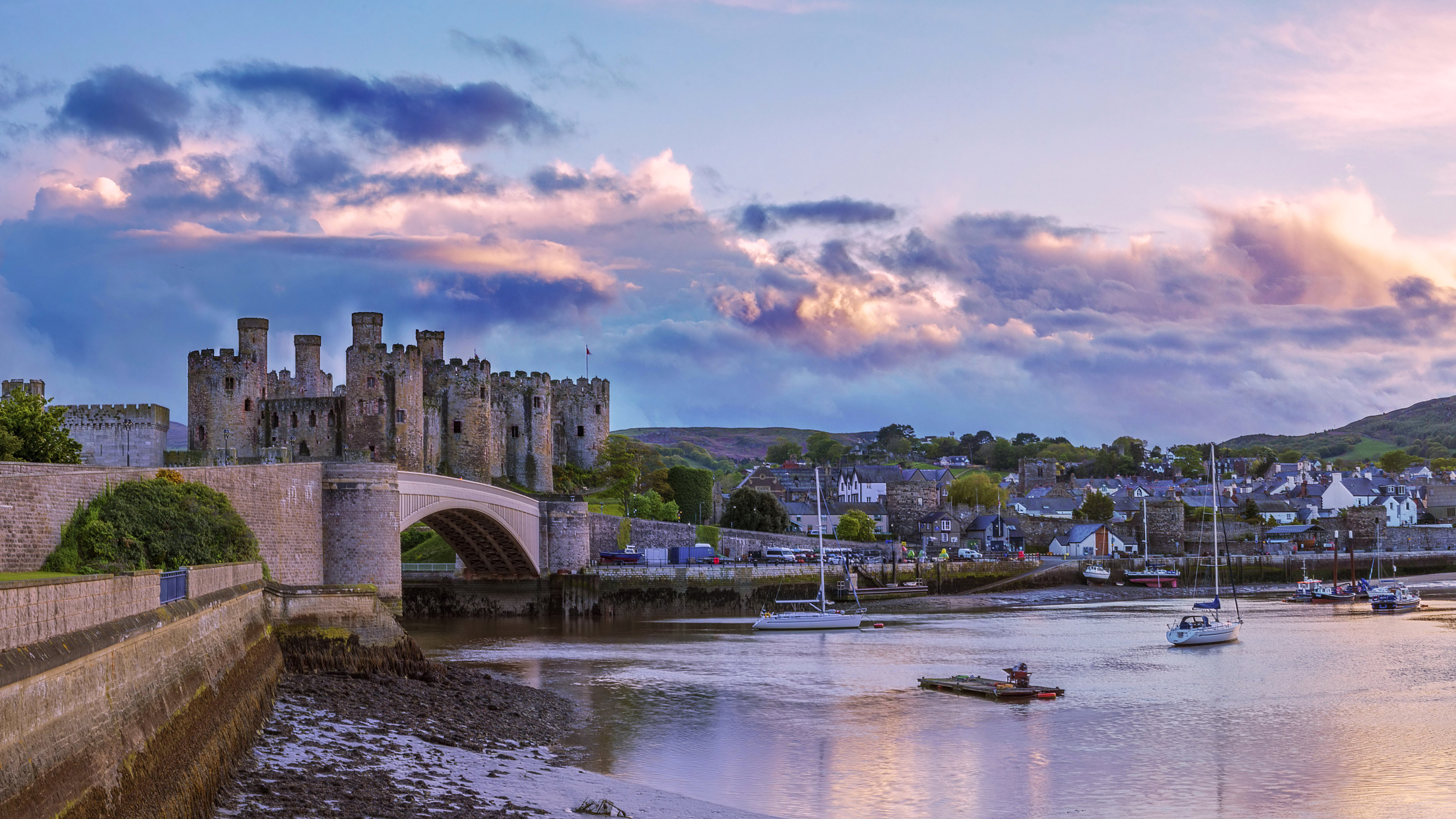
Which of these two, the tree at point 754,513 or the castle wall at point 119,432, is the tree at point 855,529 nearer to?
the tree at point 754,513

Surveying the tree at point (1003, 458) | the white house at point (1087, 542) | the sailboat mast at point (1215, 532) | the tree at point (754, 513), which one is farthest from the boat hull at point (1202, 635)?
the tree at point (1003, 458)

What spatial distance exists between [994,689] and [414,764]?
14.1 metres

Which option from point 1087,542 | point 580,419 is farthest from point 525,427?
point 1087,542

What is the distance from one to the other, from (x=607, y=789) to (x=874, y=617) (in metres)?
33.6

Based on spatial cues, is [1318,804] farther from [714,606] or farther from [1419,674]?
[714,606]

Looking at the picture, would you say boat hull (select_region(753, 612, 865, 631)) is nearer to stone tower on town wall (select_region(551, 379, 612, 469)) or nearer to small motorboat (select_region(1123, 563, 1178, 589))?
stone tower on town wall (select_region(551, 379, 612, 469))

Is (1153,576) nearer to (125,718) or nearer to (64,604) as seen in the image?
(125,718)

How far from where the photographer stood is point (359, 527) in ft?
117

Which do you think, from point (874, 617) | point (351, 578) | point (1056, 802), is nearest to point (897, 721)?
point (1056, 802)

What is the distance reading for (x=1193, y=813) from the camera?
16812 mm

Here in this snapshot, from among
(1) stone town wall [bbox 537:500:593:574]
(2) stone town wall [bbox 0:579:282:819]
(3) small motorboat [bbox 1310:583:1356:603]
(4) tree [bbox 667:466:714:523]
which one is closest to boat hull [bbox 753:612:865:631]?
(1) stone town wall [bbox 537:500:593:574]

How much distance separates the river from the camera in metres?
17.9

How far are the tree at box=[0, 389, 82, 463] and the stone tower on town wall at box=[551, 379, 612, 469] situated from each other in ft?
109

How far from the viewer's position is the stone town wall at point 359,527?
35.2 m
